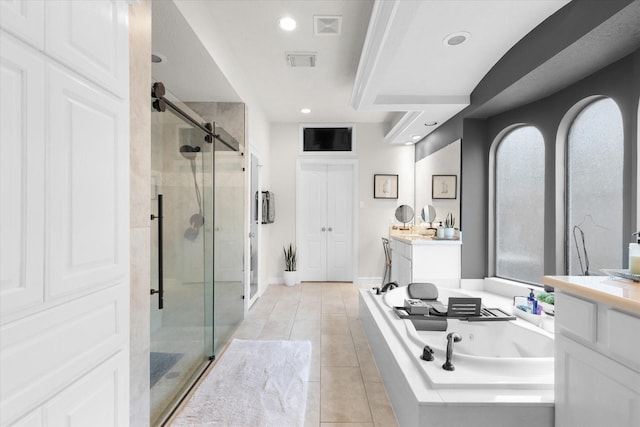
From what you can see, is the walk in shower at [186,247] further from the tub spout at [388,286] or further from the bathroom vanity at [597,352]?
the bathroom vanity at [597,352]

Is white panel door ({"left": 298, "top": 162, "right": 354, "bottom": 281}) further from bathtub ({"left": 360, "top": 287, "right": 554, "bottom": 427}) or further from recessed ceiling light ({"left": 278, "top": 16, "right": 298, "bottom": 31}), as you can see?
bathtub ({"left": 360, "top": 287, "right": 554, "bottom": 427})

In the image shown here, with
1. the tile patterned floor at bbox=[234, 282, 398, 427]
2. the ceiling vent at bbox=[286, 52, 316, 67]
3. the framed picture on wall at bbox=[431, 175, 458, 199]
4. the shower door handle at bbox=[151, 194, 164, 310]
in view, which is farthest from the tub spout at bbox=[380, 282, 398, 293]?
the ceiling vent at bbox=[286, 52, 316, 67]

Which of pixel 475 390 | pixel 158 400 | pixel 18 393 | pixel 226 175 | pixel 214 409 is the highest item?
pixel 226 175

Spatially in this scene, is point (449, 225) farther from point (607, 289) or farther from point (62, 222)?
point (62, 222)

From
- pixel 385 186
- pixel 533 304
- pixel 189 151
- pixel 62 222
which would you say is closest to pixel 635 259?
pixel 533 304

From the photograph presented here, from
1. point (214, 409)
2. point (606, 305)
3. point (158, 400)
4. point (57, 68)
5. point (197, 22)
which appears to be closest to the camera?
point (57, 68)

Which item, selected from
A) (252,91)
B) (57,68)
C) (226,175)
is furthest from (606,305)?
(252,91)

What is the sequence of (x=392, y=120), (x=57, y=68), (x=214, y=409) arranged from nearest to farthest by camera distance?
(x=57, y=68) → (x=214, y=409) → (x=392, y=120)

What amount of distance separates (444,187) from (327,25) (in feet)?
8.00

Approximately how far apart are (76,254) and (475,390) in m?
1.69

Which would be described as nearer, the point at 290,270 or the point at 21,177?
the point at 21,177

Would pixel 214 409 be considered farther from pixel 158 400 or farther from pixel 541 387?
pixel 541 387

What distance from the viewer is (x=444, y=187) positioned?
13.2ft

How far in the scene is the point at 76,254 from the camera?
881mm
